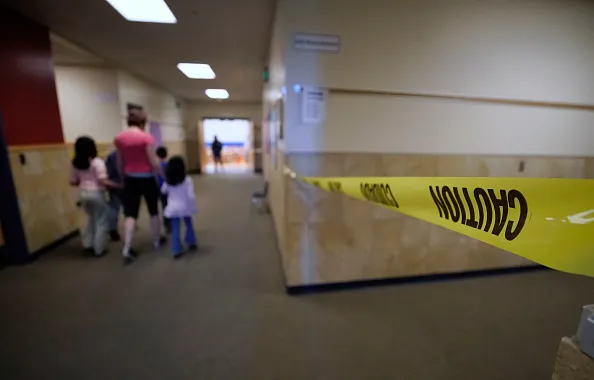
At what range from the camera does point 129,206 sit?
2.87 meters

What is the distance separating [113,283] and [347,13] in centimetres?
297

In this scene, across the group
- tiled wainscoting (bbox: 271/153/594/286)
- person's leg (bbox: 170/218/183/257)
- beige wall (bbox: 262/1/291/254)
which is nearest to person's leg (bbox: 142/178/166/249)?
person's leg (bbox: 170/218/183/257)

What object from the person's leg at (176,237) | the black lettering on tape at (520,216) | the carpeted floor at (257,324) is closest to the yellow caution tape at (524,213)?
the black lettering on tape at (520,216)

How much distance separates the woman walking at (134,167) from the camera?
271 cm

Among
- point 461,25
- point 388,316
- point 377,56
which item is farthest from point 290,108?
point 388,316

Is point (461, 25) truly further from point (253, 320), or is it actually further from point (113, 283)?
point (113, 283)

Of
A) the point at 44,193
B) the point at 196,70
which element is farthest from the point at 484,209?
the point at 196,70

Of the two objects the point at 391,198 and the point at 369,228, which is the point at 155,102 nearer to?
the point at 369,228

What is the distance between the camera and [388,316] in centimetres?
206

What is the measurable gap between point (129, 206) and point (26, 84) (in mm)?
1800

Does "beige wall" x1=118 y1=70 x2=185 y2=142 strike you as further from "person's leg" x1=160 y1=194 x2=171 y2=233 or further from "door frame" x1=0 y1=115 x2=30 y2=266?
"door frame" x1=0 y1=115 x2=30 y2=266

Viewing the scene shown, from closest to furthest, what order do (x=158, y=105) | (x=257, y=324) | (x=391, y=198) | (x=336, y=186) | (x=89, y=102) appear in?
(x=391, y=198), (x=336, y=186), (x=257, y=324), (x=89, y=102), (x=158, y=105)

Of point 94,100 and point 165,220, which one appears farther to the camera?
point 94,100

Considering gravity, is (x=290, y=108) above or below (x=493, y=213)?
above
